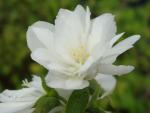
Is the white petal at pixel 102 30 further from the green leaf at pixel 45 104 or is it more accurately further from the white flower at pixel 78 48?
the green leaf at pixel 45 104

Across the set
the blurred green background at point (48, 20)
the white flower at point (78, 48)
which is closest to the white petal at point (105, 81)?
the white flower at point (78, 48)

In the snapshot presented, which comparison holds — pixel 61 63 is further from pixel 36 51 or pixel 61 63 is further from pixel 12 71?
pixel 12 71

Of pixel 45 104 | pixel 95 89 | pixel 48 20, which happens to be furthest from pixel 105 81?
pixel 48 20

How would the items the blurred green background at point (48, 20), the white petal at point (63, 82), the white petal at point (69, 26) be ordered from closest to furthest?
the white petal at point (63, 82), the white petal at point (69, 26), the blurred green background at point (48, 20)

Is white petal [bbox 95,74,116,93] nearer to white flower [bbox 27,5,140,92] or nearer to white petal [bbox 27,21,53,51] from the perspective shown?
white flower [bbox 27,5,140,92]

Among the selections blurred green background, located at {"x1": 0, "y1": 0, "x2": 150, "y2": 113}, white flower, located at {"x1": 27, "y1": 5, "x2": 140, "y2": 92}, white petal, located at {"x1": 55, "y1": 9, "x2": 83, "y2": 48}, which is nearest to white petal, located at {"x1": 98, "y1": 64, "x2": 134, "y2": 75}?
white flower, located at {"x1": 27, "y1": 5, "x2": 140, "y2": 92}

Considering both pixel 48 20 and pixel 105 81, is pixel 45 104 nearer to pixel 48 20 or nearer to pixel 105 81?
pixel 105 81

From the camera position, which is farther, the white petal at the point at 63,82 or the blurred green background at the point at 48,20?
the blurred green background at the point at 48,20
